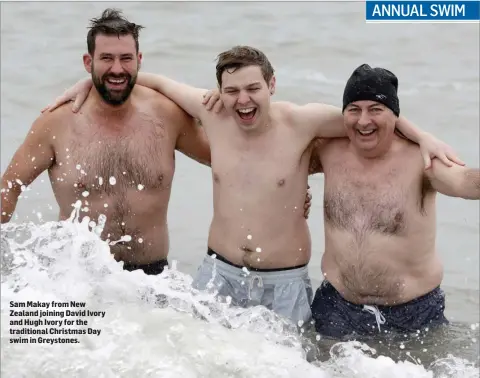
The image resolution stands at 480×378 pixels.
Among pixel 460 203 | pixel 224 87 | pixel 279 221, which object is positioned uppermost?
pixel 224 87

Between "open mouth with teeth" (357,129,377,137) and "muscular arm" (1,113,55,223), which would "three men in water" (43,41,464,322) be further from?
"muscular arm" (1,113,55,223)

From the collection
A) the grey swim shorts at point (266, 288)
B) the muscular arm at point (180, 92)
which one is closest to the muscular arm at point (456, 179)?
the grey swim shorts at point (266, 288)

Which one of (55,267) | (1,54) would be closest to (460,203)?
(55,267)

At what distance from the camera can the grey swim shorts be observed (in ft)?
17.0

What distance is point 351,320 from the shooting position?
5.14m

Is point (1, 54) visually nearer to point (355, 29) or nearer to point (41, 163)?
point (355, 29)

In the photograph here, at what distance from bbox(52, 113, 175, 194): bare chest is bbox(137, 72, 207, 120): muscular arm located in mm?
198

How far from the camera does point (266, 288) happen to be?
5191mm

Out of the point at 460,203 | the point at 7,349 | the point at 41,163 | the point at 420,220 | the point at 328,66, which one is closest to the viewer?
the point at 7,349

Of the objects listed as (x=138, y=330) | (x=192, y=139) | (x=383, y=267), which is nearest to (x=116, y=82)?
(x=192, y=139)

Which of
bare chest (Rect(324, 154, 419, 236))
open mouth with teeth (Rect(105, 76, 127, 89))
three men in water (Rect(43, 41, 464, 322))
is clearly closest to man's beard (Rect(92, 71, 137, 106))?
open mouth with teeth (Rect(105, 76, 127, 89))

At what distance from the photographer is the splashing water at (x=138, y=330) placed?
462 cm

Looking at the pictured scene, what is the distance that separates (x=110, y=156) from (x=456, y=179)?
186cm

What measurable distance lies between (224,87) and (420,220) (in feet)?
3.99
